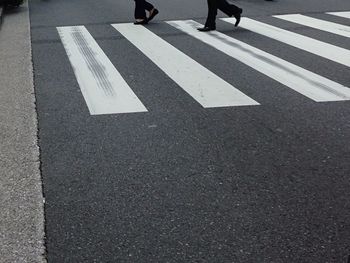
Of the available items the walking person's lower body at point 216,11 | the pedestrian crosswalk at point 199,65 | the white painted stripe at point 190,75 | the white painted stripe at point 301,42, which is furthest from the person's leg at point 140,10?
the white painted stripe at point 301,42

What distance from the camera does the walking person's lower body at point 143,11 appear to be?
429 inches

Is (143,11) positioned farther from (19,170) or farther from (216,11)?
(19,170)

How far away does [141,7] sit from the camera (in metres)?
10.9

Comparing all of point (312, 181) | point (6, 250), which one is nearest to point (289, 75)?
point (312, 181)

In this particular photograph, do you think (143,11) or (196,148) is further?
(143,11)

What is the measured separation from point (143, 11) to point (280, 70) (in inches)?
182

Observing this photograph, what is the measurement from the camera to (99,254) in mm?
3146

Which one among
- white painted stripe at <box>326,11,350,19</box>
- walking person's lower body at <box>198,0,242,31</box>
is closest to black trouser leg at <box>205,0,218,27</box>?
walking person's lower body at <box>198,0,242,31</box>

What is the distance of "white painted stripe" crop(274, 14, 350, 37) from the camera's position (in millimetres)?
9828

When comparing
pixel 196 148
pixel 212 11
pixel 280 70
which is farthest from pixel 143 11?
pixel 196 148

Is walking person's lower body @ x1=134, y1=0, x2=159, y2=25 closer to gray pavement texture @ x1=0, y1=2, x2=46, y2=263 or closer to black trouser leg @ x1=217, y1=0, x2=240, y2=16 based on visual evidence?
black trouser leg @ x1=217, y1=0, x2=240, y2=16

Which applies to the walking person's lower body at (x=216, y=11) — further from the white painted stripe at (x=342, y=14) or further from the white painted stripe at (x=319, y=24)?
the white painted stripe at (x=342, y=14)

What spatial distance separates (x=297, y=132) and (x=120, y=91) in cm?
223

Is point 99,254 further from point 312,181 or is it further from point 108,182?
point 312,181
